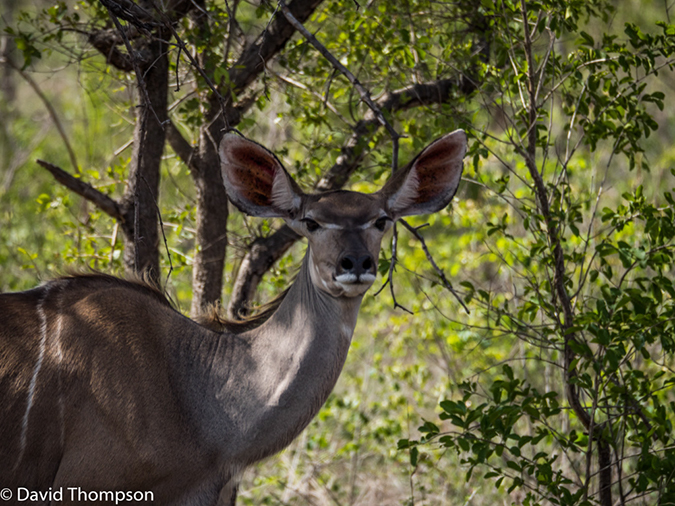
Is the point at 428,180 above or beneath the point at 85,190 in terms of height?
above

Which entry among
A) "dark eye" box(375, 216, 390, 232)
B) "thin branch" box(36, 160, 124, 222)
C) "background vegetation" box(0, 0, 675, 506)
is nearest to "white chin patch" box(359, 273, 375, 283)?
"dark eye" box(375, 216, 390, 232)

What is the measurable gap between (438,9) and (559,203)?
76.5 inches

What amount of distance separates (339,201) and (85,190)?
1550 mm

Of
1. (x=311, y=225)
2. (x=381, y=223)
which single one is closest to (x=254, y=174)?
(x=311, y=225)

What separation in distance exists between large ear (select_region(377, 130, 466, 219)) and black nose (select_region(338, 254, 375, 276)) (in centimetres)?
47

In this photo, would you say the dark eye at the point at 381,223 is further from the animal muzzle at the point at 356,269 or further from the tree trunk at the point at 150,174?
the tree trunk at the point at 150,174

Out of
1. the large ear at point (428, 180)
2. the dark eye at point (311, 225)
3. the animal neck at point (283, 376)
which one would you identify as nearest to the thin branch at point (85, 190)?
the animal neck at point (283, 376)

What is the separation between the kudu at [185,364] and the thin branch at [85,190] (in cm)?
70

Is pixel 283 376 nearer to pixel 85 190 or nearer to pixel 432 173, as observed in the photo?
pixel 432 173

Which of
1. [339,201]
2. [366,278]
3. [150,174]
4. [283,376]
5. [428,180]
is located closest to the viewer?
[366,278]

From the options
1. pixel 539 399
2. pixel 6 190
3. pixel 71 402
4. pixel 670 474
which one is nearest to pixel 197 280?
pixel 71 402

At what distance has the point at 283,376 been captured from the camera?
2988 millimetres

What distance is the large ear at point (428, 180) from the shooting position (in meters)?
3.21

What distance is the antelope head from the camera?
116 inches
